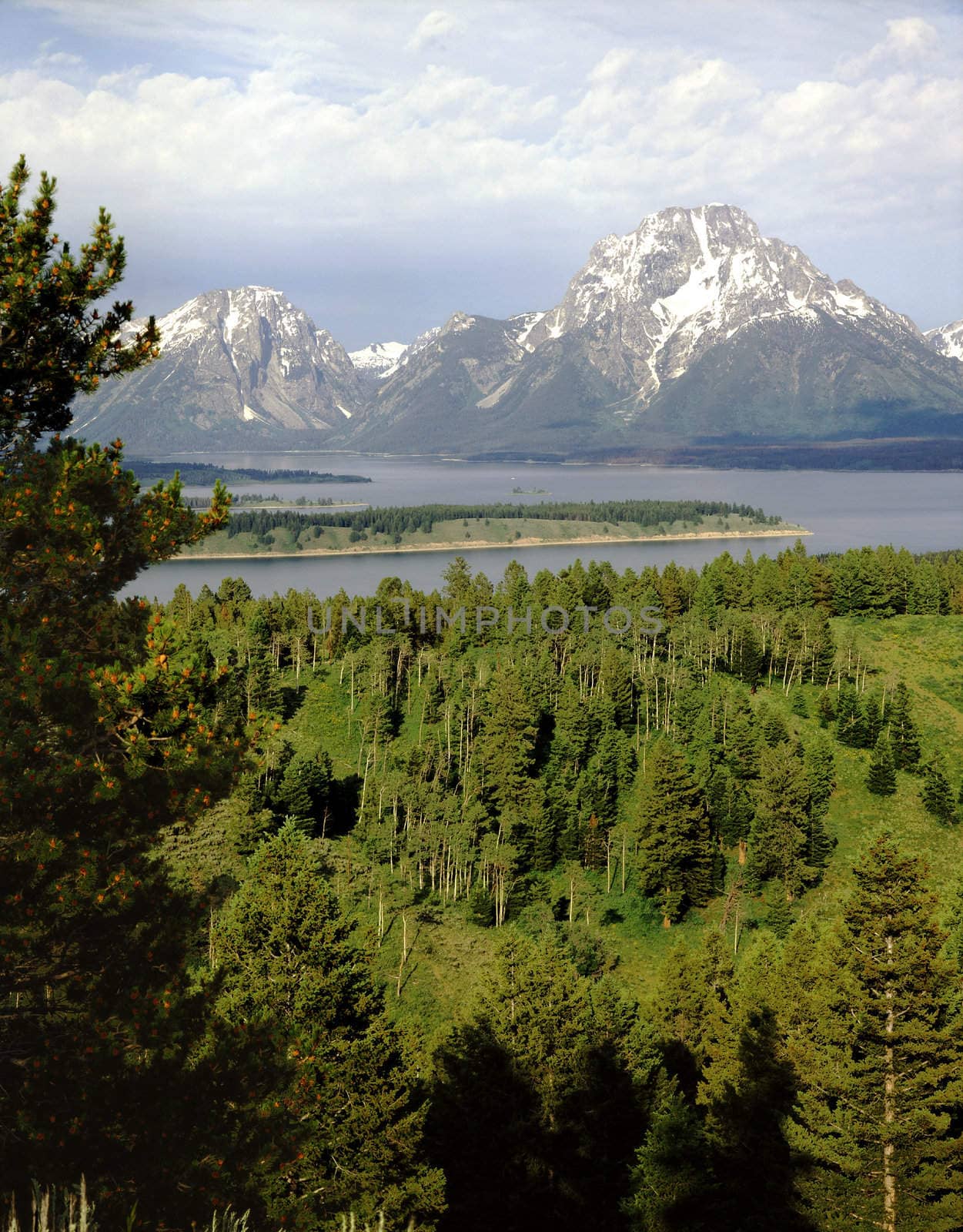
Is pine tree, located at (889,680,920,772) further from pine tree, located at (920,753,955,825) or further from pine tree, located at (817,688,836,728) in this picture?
pine tree, located at (817,688,836,728)

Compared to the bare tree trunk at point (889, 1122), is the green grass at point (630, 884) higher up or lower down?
lower down

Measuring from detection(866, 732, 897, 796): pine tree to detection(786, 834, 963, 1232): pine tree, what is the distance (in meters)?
52.8

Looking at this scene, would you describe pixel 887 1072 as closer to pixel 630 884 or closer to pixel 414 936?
pixel 414 936

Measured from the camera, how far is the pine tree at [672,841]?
65250 mm

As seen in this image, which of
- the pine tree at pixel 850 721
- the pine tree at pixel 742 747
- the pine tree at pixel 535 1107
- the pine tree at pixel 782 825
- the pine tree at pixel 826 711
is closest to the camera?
the pine tree at pixel 535 1107

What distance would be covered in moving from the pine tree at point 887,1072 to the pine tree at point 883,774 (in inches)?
2079

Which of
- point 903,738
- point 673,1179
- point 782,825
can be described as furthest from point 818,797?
point 673,1179

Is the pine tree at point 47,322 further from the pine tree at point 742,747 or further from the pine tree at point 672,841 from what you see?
the pine tree at point 742,747

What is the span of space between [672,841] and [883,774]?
2045 centimetres

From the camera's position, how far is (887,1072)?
25.1 meters

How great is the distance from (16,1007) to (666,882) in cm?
5576

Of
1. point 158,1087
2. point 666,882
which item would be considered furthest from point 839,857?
point 158,1087

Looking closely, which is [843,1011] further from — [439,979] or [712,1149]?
[439,979]

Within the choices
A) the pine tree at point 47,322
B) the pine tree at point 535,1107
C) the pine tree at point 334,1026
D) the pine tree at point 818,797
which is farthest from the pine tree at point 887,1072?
the pine tree at point 818,797
